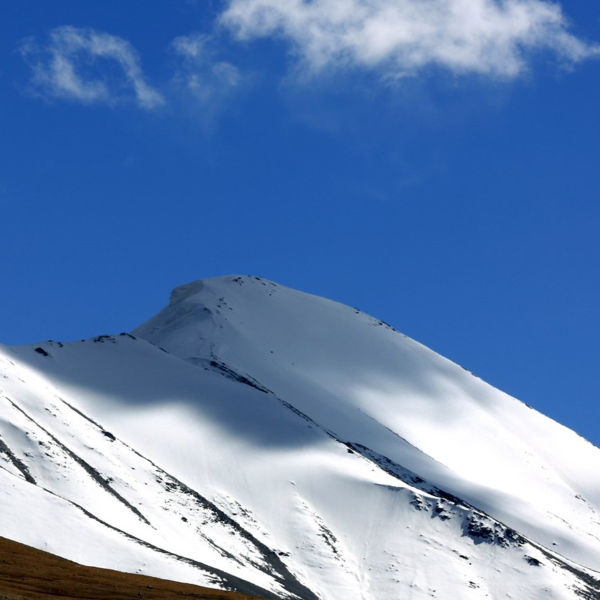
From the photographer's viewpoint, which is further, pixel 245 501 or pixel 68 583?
pixel 245 501

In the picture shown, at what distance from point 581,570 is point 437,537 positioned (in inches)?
889

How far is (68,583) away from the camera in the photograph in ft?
277

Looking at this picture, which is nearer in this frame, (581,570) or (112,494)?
(112,494)

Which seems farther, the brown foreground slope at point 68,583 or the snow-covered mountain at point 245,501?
the snow-covered mountain at point 245,501

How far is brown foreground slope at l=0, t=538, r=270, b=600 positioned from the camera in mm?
79938

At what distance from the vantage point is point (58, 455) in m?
148

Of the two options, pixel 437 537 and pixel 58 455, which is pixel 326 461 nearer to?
pixel 437 537

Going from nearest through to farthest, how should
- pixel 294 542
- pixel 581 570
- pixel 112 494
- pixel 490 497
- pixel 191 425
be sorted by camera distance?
pixel 112 494, pixel 294 542, pixel 581 570, pixel 191 425, pixel 490 497

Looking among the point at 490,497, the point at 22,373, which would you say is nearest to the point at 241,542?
the point at 22,373

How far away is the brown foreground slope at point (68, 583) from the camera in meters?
79.9

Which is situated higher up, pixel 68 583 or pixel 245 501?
pixel 245 501

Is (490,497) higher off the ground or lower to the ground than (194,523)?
higher

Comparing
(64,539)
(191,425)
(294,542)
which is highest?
(191,425)

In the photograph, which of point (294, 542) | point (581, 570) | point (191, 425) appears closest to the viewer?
point (294, 542)
